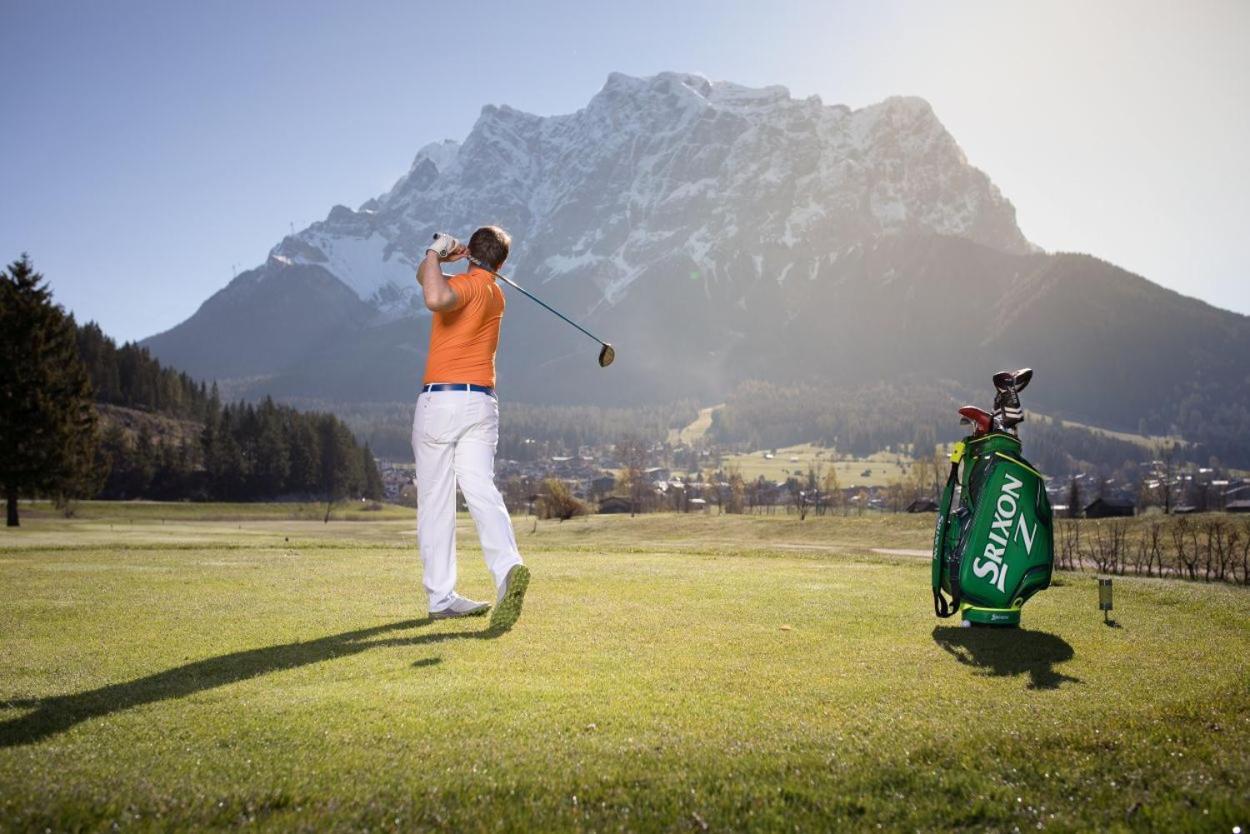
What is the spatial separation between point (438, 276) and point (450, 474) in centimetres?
202

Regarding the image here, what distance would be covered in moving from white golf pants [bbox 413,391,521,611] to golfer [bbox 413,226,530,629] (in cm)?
1

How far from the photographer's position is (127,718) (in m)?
4.30

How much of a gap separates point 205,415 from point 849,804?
156 m

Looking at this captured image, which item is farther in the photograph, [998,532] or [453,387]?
A: [453,387]

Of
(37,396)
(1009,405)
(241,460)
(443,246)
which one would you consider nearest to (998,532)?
(1009,405)

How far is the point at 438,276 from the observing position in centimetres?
808

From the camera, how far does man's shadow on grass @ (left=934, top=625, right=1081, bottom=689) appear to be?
571 cm

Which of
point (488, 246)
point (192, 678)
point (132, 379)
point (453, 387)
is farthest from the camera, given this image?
point (132, 379)

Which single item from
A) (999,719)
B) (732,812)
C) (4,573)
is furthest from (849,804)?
(4,573)

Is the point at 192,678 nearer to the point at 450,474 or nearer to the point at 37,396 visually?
the point at 450,474

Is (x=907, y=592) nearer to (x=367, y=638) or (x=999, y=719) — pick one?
(x=999, y=719)

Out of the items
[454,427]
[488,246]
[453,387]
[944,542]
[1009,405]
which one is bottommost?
[944,542]

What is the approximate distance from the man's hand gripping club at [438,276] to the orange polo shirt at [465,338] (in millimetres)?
113

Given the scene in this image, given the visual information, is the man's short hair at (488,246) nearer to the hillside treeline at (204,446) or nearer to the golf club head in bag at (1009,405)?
the golf club head in bag at (1009,405)
